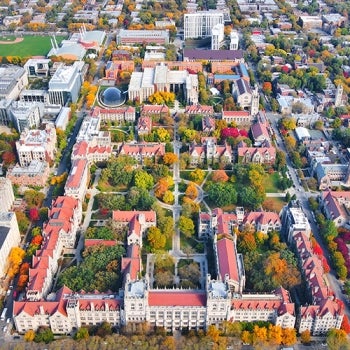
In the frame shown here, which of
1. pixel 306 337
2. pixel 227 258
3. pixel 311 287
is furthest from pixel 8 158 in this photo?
pixel 306 337

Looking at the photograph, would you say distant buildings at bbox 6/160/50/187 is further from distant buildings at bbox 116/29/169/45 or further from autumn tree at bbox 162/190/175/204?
distant buildings at bbox 116/29/169/45

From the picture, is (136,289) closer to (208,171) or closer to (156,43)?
(208,171)

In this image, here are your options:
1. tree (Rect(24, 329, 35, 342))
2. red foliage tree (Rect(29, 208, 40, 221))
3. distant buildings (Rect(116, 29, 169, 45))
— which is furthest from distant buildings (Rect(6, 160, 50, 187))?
distant buildings (Rect(116, 29, 169, 45))

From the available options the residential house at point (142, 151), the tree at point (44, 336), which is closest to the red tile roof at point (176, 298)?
the tree at point (44, 336)

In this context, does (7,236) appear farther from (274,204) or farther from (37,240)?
(274,204)

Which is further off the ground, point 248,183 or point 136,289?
point 136,289

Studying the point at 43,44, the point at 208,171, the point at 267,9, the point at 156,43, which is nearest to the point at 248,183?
the point at 208,171

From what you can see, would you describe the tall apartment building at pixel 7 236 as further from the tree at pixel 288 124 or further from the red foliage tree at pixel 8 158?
the tree at pixel 288 124
